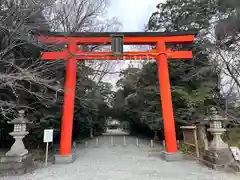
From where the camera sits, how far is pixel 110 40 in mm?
8297

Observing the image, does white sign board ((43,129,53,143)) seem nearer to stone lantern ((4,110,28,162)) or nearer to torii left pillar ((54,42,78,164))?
torii left pillar ((54,42,78,164))

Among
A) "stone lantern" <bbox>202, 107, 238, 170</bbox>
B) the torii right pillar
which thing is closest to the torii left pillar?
the torii right pillar


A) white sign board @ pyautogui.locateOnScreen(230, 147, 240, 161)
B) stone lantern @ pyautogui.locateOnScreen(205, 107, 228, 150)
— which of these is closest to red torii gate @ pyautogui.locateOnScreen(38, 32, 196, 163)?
stone lantern @ pyautogui.locateOnScreen(205, 107, 228, 150)

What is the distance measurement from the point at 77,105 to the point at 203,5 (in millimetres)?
11132

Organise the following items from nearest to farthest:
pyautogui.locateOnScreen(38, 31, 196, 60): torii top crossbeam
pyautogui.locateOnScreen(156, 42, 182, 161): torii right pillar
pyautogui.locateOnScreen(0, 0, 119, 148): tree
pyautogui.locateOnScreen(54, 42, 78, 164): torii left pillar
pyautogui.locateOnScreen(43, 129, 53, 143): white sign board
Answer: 1. pyautogui.locateOnScreen(0, 0, 119, 148): tree
2. pyautogui.locateOnScreen(43, 129, 53, 143): white sign board
3. pyautogui.locateOnScreen(54, 42, 78, 164): torii left pillar
4. pyautogui.locateOnScreen(156, 42, 182, 161): torii right pillar
5. pyautogui.locateOnScreen(38, 31, 196, 60): torii top crossbeam

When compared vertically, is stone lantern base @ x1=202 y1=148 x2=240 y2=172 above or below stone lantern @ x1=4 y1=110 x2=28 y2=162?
below

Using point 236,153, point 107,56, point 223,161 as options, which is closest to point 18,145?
point 107,56

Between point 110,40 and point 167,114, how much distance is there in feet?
14.3

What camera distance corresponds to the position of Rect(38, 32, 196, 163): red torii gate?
24.5ft

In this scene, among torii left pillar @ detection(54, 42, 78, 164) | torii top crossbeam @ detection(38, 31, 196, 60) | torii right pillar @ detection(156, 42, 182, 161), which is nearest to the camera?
torii left pillar @ detection(54, 42, 78, 164)

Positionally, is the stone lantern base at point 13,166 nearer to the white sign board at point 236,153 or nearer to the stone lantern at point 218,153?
the stone lantern at point 218,153

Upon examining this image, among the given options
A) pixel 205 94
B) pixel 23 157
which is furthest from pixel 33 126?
pixel 205 94

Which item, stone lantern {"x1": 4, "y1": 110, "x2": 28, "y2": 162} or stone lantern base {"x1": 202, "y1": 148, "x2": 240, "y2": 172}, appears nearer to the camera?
stone lantern base {"x1": 202, "y1": 148, "x2": 240, "y2": 172}

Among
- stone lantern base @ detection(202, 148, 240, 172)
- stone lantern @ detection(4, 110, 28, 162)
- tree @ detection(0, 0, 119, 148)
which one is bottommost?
stone lantern base @ detection(202, 148, 240, 172)
